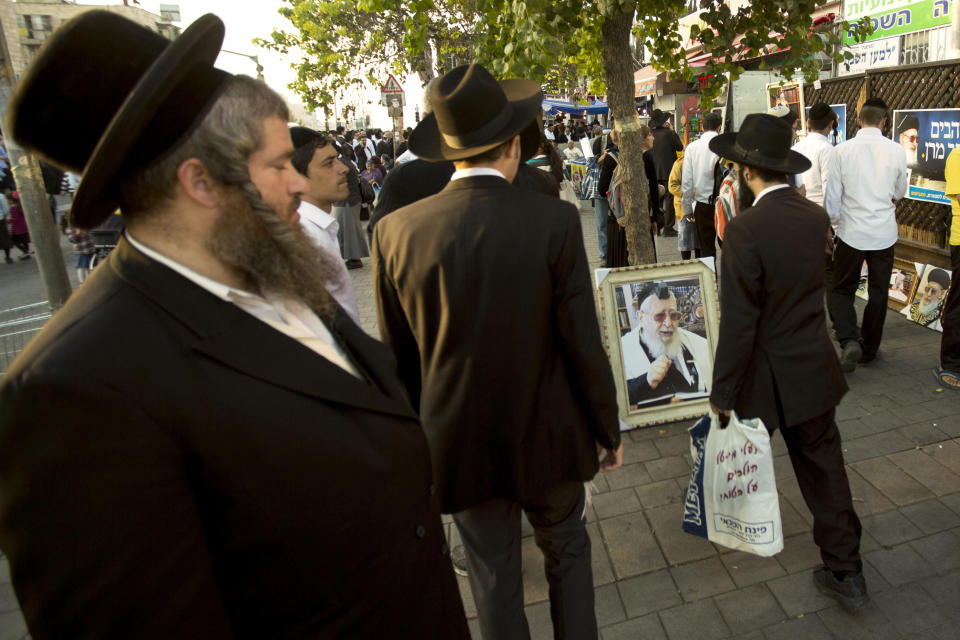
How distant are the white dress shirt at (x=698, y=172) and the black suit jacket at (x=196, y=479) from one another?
6396 mm

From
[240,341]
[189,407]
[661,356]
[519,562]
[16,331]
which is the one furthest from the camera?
[16,331]

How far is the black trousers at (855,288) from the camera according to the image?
15.9 feet

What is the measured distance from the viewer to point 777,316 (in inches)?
101

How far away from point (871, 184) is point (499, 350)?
413cm

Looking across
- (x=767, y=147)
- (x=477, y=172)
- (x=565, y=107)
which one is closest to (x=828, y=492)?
(x=767, y=147)

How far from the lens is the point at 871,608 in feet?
8.37

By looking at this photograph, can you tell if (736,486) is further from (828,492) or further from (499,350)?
(499,350)

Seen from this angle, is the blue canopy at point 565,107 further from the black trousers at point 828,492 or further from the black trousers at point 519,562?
the black trousers at point 519,562

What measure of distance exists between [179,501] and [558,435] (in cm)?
141

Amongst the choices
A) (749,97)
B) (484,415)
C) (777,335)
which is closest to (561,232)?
(484,415)

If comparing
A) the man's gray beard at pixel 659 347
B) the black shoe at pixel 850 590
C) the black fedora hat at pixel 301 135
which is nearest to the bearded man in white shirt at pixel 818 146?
the man's gray beard at pixel 659 347

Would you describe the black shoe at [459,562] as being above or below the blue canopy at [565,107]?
below

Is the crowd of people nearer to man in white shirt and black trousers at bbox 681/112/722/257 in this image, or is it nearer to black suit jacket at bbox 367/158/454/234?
black suit jacket at bbox 367/158/454/234

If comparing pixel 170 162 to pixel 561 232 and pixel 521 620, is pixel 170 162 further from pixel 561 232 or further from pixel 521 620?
pixel 521 620
